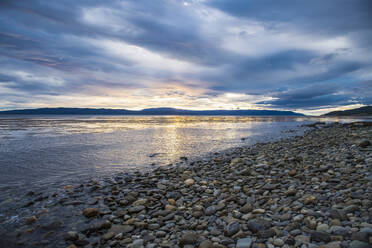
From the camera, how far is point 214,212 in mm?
5297

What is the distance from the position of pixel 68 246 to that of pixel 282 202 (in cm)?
550

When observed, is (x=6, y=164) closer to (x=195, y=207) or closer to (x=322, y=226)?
(x=195, y=207)

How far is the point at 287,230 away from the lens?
3943 mm

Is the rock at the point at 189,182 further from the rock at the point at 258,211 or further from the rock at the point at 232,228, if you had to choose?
the rock at the point at 232,228

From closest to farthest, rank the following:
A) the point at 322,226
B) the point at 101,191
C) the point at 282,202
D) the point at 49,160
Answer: the point at 322,226
the point at 282,202
the point at 101,191
the point at 49,160

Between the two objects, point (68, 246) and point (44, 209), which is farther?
point (44, 209)

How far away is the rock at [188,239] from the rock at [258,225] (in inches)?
47.9

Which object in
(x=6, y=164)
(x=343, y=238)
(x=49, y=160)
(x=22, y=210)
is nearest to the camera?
(x=343, y=238)

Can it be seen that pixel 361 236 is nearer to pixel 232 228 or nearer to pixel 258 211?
pixel 258 211

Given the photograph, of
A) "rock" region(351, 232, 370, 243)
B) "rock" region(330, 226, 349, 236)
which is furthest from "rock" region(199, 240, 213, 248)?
"rock" region(351, 232, 370, 243)

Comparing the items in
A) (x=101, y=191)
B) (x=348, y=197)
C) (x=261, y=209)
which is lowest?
A: (x=101, y=191)

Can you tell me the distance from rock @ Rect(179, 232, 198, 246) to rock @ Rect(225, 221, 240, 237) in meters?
0.72

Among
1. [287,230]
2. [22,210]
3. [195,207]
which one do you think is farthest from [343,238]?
[22,210]

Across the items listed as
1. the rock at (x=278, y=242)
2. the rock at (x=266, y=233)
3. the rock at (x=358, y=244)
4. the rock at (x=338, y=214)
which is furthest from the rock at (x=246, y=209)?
the rock at (x=358, y=244)
